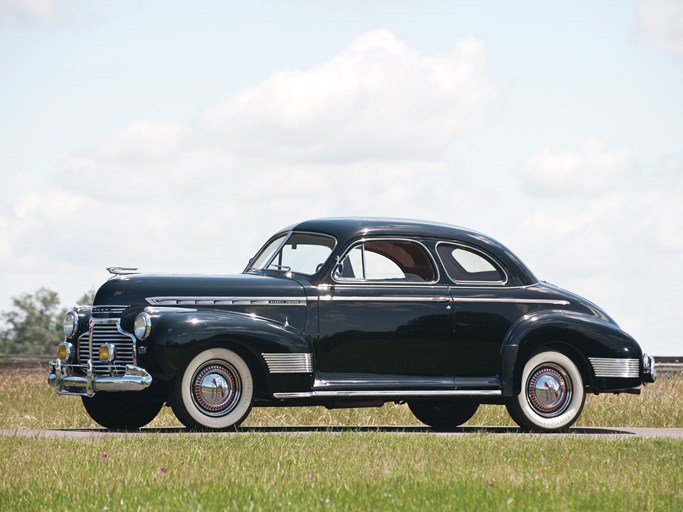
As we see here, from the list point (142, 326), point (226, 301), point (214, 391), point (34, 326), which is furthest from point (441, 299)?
point (34, 326)

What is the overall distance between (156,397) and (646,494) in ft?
19.0

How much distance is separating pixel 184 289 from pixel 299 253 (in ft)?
5.05

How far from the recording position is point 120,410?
537 inches

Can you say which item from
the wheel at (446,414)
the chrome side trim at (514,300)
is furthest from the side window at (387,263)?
the wheel at (446,414)

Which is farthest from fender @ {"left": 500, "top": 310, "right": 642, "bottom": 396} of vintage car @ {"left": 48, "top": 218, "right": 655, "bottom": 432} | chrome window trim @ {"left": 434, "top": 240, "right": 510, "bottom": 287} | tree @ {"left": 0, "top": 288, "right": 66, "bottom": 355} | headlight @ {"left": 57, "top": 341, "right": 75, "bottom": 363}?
tree @ {"left": 0, "top": 288, "right": 66, "bottom": 355}

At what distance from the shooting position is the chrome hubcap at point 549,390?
13422 mm

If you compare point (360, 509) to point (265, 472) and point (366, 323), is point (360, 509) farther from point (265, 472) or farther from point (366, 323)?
point (366, 323)

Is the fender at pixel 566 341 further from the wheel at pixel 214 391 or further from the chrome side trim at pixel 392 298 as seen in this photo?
the wheel at pixel 214 391

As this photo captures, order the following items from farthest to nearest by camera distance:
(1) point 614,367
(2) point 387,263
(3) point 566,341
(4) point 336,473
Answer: (1) point 614,367, (3) point 566,341, (2) point 387,263, (4) point 336,473

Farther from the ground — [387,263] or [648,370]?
[387,263]

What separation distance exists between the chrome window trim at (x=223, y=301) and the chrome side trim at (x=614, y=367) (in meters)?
3.31

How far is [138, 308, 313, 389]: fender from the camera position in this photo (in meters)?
11.9

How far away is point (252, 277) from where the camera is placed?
12.8 meters

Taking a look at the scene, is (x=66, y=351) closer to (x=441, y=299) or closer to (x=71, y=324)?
(x=71, y=324)
